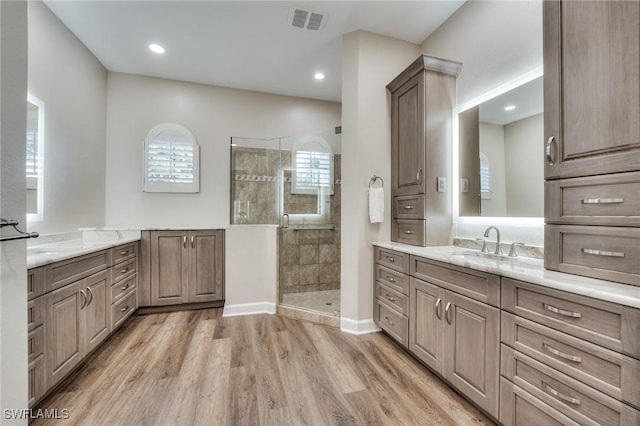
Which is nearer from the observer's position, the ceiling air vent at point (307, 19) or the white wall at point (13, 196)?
the white wall at point (13, 196)

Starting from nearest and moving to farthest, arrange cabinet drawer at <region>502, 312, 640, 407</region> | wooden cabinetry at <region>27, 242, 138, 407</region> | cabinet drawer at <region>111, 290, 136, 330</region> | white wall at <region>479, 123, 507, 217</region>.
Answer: cabinet drawer at <region>502, 312, 640, 407</region> < wooden cabinetry at <region>27, 242, 138, 407</region> < white wall at <region>479, 123, 507, 217</region> < cabinet drawer at <region>111, 290, 136, 330</region>

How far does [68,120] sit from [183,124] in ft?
3.93

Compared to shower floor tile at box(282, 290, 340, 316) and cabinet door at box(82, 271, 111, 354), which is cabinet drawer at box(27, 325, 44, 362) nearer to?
cabinet door at box(82, 271, 111, 354)

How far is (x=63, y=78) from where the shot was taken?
255 cm

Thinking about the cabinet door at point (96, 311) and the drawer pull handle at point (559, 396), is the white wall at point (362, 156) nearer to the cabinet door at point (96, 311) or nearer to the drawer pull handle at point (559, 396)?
the drawer pull handle at point (559, 396)

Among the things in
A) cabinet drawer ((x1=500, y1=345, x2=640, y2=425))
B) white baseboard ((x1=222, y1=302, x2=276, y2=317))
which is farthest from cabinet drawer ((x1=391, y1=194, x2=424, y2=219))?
white baseboard ((x1=222, y1=302, x2=276, y2=317))

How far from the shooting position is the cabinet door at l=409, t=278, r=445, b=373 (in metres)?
1.75

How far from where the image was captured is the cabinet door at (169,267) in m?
3.05

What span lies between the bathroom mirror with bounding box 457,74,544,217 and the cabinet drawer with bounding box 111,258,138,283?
3.22 m

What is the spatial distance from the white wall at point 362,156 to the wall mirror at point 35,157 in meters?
2.68

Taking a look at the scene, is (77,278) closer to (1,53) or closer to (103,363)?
(103,363)

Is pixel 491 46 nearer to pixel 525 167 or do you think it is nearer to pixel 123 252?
pixel 525 167

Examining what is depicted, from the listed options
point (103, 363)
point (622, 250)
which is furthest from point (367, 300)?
point (103, 363)

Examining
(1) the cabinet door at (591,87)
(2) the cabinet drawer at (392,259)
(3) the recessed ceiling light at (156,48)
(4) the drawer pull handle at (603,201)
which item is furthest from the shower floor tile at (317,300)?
(3) the recessed ceiling light at (156,48)
